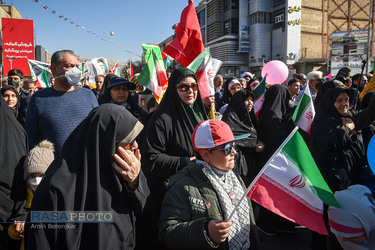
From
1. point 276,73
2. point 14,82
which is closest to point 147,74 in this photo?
point 276,73

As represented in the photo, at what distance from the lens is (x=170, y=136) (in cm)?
243

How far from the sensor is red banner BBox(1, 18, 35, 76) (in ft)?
44.5

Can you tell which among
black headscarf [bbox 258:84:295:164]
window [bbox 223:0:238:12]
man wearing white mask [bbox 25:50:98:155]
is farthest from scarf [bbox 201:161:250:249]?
window [bbox 223:0:238:12]

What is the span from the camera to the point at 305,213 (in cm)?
173

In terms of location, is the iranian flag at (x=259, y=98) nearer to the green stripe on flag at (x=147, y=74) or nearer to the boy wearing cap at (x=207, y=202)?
the green stripe on flag at (x=147, y=74)

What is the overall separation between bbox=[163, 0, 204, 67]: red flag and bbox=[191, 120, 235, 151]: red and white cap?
2388mm

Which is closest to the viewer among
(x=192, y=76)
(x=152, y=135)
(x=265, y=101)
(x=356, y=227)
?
(x=356, y=227)

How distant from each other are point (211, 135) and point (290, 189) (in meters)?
0.58

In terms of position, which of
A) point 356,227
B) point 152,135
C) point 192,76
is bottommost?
point 356,227

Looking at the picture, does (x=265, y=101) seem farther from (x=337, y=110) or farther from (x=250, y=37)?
(x=250, y=37)

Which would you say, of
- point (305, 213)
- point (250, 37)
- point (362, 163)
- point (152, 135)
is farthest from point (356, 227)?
point (250, 37)

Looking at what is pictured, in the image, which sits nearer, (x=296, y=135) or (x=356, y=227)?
(x=356, y=227)

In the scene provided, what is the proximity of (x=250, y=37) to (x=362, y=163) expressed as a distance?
109 ft

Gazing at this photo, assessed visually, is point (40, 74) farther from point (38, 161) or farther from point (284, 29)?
point (284, 29)
